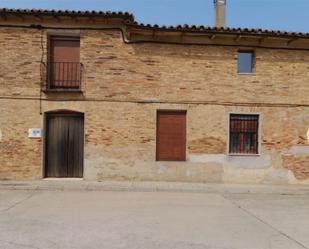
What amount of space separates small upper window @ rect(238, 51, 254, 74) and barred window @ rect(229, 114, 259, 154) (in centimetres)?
166

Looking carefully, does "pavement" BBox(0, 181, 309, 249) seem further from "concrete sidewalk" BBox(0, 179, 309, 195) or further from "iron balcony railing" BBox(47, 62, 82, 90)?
"iron balcony railing" BBox(47, 62, 82, 90)

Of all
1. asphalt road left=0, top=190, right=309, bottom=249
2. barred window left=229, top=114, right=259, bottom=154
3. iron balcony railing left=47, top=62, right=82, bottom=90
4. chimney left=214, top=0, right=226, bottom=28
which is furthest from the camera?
chimney left=214, top=0, right=226, bottom=28

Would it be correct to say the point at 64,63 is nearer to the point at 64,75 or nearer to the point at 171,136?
the point at 64,75

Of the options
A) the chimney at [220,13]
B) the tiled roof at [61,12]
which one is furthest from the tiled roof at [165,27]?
the chimney at [220,13]

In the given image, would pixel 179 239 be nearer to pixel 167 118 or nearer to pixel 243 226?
pixel 243 226

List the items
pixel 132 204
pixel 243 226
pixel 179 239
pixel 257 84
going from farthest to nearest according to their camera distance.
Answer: pixel 257 84
pixel 132 204
pixel 243 226
pixel 179 239

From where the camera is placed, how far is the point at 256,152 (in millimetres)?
14352

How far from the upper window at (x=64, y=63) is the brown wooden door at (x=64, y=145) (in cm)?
113

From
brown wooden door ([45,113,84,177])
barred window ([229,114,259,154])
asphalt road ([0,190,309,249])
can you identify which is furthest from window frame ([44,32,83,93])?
barred window ([229,114,259,154])

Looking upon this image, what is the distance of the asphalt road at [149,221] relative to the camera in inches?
245

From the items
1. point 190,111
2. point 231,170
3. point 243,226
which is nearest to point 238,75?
point 190,111

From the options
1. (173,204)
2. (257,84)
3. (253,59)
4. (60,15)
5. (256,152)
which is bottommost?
(173,204)

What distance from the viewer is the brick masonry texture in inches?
538

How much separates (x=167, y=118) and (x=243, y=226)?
7.09 meters
